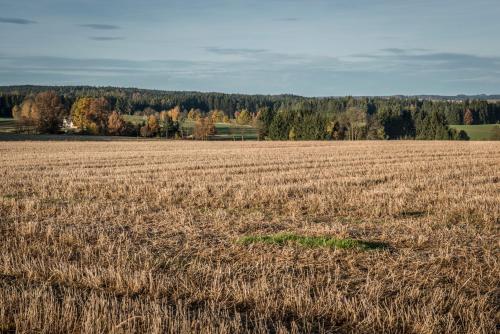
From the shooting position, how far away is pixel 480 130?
407 ft

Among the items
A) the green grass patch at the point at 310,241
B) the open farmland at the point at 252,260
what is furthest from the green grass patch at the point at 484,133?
the green grass patch at the point at 310,241

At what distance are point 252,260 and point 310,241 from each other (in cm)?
151

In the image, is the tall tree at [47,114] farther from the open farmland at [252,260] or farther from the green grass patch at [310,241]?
the green grass patch at [310,241]

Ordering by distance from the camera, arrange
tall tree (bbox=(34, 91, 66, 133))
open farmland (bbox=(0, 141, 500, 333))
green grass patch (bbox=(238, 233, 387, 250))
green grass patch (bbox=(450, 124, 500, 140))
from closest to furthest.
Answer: open farmland (bbox=(0, 141, 500, 333)) < green grass patch (bbox=(238, 233, 387, 250)) < tall tree (bbox=(34, 91, 66, 133)) < green grass patch (bbox=(450, 124, 500, 140))

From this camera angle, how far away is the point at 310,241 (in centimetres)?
950

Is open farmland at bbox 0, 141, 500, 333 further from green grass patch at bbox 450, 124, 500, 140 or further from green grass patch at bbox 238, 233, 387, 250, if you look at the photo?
green grass patch at bbox 450, 124, 500, 140

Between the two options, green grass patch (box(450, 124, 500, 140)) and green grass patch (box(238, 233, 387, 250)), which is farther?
green grass patch (box(450, 124, 500, 140))

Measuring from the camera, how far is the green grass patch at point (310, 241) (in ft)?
29.9

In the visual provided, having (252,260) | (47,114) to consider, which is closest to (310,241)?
(252,260)

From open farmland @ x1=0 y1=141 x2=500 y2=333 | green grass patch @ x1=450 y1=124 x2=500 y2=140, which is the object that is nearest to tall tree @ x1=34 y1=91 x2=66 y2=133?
green grass patch @ x1=450 y1=124 x2=500 y2=140

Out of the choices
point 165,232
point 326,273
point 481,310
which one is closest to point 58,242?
point 165,232

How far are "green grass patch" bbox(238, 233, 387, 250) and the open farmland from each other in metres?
0.04

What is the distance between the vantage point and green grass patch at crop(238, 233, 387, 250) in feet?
29.9

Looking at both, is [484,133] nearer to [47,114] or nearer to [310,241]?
[47,114]
